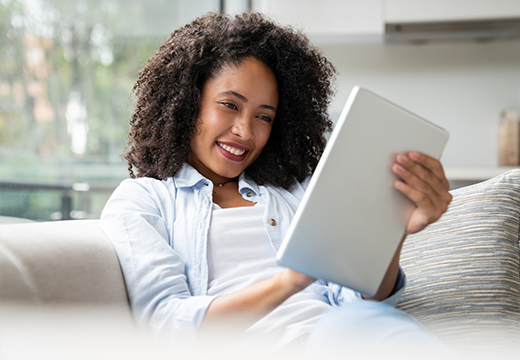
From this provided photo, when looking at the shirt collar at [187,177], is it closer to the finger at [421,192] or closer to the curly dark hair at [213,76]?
the curly dark hair at [213,76]

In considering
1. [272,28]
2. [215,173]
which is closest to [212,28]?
[272,28]

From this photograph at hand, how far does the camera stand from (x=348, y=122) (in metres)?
0.68

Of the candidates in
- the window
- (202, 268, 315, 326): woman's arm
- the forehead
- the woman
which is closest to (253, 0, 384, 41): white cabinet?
the window

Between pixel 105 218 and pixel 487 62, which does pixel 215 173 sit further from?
pixel 487 62

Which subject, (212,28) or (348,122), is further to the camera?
(212,28)

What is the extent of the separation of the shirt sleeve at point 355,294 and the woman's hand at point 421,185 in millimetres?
180

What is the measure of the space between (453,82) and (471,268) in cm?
215

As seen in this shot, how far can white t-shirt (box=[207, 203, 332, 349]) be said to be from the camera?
0.85m

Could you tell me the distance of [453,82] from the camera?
2.88 meters

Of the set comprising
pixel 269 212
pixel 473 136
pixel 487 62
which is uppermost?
pixel 487 62

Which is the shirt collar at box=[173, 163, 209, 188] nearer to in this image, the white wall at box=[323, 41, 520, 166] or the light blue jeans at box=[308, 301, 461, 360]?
the light blue jeans at box=[308, 301, 461, 360]

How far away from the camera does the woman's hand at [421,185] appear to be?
28.6 inches

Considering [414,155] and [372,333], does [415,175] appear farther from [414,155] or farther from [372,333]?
[372,333]

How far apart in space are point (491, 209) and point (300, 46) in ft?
2.06
